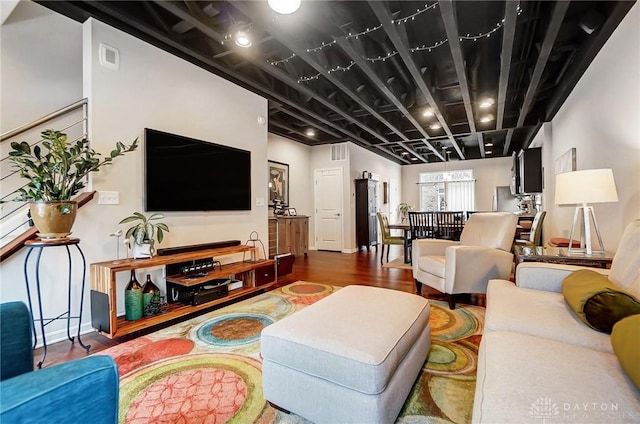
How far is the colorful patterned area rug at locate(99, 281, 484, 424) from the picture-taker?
56.3 inches

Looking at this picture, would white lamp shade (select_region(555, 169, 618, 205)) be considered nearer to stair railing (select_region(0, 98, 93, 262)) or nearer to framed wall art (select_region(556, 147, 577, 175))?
framed wall art (select_region(556, 147, 577, 175))

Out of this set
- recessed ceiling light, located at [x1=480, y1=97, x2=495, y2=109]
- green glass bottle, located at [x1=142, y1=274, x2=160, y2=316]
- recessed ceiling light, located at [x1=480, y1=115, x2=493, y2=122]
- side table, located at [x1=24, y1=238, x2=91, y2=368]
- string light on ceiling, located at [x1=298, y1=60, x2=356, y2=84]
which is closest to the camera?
side table, located at [x1=24, y1=238, x2=91, y2=368]

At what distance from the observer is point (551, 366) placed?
0.99m

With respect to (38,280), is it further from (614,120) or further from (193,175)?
(614,120)

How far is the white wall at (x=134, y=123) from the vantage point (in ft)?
8.00

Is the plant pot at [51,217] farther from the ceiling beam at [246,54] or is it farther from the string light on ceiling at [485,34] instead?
the string light on ceiling at [485,34]

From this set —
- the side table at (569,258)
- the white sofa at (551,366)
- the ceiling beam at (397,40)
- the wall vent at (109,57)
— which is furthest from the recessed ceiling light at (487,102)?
the wall vent at (109,57)

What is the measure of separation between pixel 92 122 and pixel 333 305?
8.20 feet

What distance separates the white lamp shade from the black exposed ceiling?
1.26 m

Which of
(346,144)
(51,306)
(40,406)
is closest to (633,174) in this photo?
(40,406)

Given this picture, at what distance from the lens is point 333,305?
5.61 feet

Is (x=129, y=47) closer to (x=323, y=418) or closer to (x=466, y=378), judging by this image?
(x=323, y=418)

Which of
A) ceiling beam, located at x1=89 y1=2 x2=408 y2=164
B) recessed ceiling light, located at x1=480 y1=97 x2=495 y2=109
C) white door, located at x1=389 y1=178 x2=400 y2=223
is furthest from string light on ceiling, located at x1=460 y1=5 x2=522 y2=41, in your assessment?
white door, located at x1=389 y1=178 x2=400 y2=223

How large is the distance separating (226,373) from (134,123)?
7.74 ft
